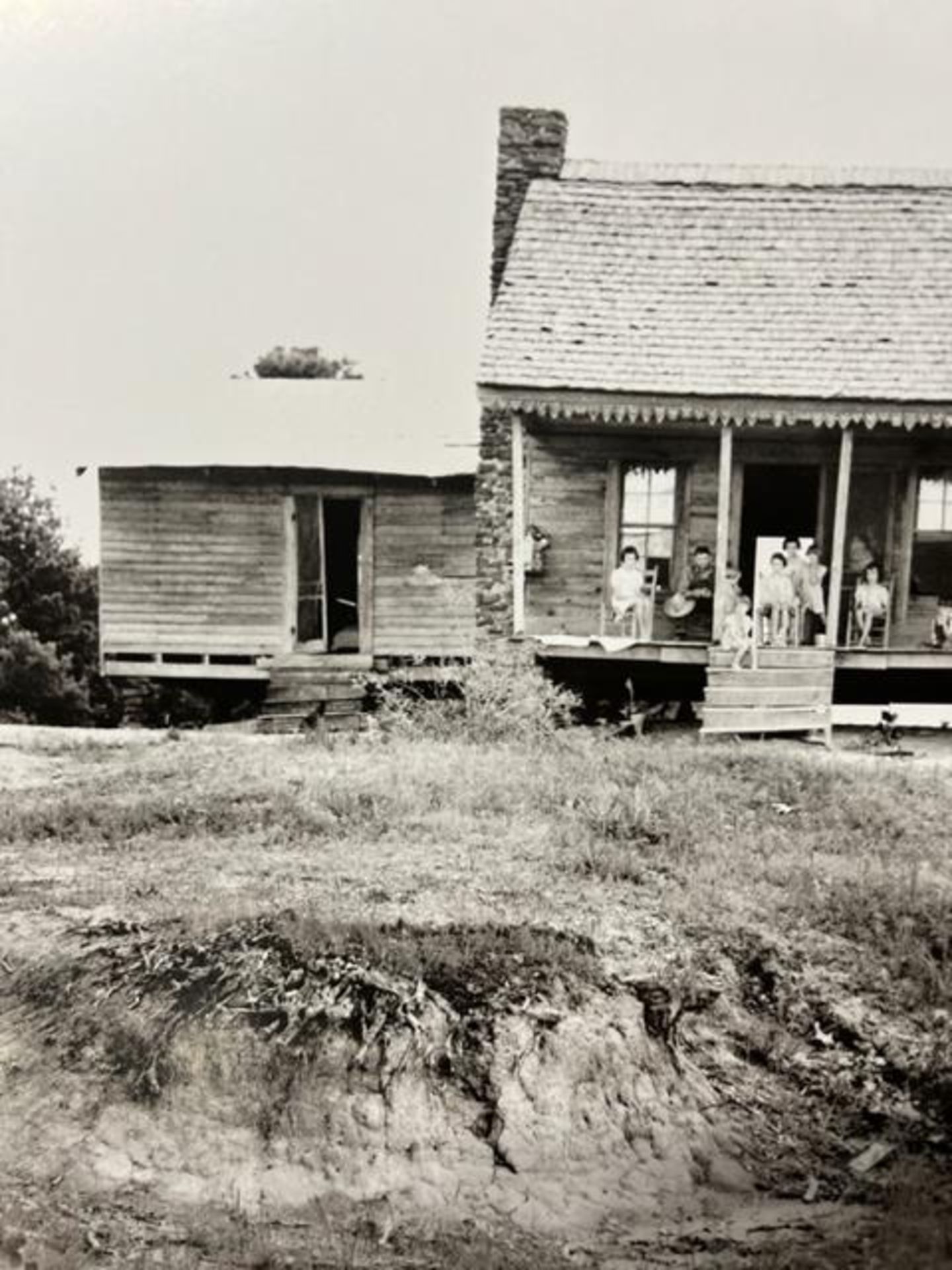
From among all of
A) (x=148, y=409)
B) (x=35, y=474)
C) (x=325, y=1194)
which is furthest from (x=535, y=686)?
(x=35, y=474)

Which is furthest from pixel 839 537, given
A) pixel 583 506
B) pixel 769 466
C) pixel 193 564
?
pixel 193 564

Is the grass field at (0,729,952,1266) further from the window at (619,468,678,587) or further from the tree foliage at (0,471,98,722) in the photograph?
the tree foliage at (0,471,98,722)

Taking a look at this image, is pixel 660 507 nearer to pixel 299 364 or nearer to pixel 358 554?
pixel 358 554

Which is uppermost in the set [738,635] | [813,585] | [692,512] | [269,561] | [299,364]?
[299,364]

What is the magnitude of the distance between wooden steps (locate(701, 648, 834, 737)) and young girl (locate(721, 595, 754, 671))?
0.12 meters

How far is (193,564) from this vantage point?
18.7 m

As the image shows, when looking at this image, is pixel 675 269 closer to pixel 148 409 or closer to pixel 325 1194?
pixel 148 409

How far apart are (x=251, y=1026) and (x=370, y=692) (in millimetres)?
12622

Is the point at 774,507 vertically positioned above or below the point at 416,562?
above

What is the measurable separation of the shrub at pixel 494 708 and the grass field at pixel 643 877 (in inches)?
35.6

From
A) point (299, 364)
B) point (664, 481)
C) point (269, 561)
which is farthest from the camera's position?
point (299, 364)

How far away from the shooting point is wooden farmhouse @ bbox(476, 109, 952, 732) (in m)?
13.3

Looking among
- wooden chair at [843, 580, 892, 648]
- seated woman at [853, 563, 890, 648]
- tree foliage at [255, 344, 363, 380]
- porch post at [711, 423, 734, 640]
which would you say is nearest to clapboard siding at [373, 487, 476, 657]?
porch post at [711, 423, 734, 640]

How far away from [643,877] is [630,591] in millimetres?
6806
